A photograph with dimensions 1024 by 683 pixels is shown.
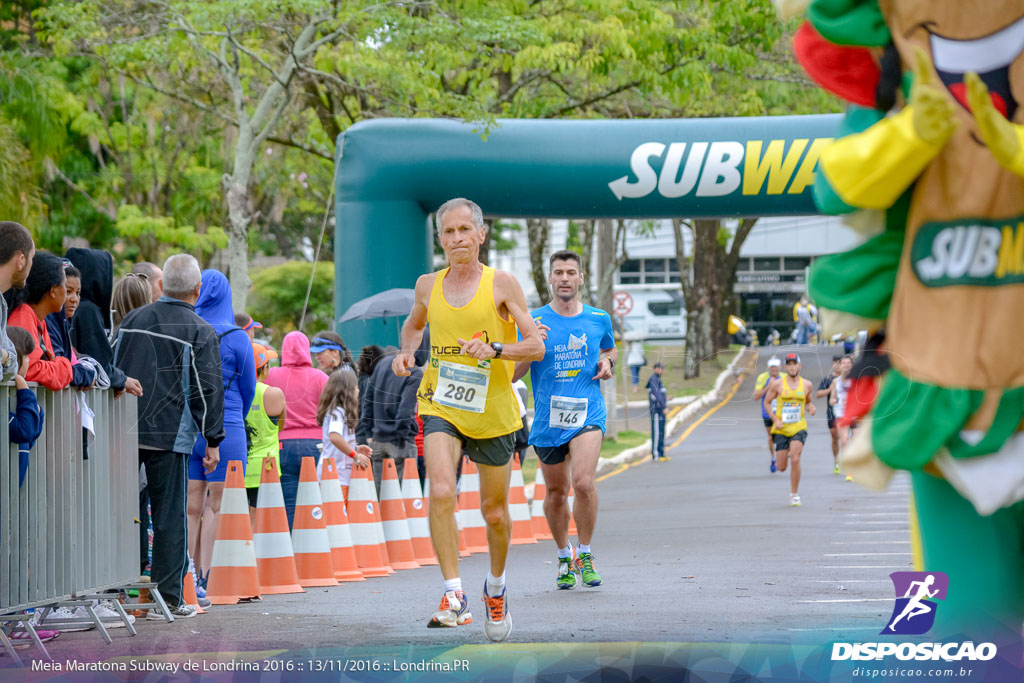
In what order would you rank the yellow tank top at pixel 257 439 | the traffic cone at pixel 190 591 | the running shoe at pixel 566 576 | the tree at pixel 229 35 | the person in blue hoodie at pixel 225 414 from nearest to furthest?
the traffic cone at pixel 190 591 → the person in blue hoodie at pixel 225 414 → the running shoe at pixel 566 576 → the yellow tank top at pixel 257 439 → the tree at pixel 229 35

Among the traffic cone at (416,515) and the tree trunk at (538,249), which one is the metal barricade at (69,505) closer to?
the traffic cone at (416,515)

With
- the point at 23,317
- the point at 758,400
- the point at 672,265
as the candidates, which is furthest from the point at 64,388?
the point at 672,265

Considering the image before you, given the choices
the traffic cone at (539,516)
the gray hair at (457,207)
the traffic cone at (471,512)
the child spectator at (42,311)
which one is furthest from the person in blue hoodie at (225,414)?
the traffic cone at (539,516)

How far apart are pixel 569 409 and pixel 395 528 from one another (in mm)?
2589

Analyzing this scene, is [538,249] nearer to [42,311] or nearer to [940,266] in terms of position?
[42,311]

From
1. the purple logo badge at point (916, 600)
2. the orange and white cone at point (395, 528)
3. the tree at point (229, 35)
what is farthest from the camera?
the tree at point (229, 35)

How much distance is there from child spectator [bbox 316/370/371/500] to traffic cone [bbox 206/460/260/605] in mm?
1661

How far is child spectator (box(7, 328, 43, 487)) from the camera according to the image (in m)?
6.07

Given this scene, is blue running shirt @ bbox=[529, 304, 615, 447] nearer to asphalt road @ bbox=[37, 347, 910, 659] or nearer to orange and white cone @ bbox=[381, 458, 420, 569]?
asphalt road @ bbox=[37, 347, 910, 659]

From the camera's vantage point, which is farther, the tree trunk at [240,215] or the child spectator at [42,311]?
the tree trunk at [240,215]

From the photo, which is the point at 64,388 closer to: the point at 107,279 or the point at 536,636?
the point at 107,279

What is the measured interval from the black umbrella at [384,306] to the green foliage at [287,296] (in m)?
23.6

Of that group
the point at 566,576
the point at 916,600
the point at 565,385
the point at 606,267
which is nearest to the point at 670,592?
the point at 566,576

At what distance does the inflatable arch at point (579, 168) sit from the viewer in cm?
1323
